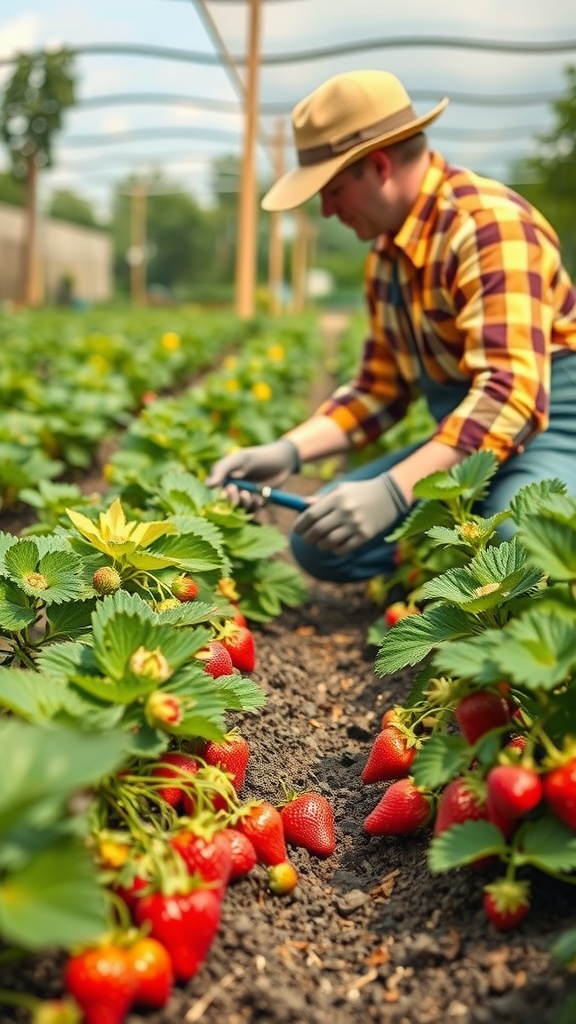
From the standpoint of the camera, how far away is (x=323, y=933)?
1.61m

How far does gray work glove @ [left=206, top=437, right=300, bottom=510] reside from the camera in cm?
301

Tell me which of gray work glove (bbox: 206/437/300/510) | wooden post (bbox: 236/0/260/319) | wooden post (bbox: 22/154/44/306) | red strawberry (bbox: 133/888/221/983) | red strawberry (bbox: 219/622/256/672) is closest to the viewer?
red strawberry (bbox: 133/888/221/983)

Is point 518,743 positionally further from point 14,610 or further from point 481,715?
point 14,610

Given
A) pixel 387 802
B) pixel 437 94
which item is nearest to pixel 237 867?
pixel 387 802

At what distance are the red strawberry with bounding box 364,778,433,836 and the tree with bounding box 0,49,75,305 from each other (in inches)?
691

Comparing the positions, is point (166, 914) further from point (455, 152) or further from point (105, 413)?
point (455, 152)

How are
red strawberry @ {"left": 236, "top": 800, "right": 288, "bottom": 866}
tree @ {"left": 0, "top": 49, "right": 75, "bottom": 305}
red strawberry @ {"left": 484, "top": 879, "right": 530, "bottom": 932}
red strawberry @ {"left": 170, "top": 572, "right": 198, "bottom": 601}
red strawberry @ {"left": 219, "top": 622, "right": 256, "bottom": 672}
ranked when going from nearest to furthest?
red strawberry @ {"left": 484, "top": 879, "right": 530, "bottom": 932}
red strawberry @ {"left": 236, "top": 800, "right": 288, "bottom": 866}
red strawberry @ {"left": 170, "top": 572, "right": 198, "bottom": 601}
red strawberry @ {"left": 219, "top": 622, "right": 256, "bottom": 672}
tree @ {"left": 0, "top": 49, "right": 75, "bottom": 305}

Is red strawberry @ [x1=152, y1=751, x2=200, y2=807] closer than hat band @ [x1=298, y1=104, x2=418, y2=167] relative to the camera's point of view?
Yes

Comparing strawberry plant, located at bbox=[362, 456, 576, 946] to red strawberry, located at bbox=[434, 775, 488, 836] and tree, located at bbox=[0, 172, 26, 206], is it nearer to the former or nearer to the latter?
red strawberry, located at bbox=[434, 775, 488, 836]

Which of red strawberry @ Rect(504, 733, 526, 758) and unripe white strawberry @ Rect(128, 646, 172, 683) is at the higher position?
unripe white strawberry @ Rect(128, 646, 172, 683)

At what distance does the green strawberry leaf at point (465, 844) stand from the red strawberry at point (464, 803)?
2.2 inches

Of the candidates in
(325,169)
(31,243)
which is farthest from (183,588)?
(31,243)

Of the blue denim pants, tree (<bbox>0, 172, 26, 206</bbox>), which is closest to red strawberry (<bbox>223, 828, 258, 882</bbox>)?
the blue denim pants

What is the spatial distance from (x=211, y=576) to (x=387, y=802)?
725 millimetres
